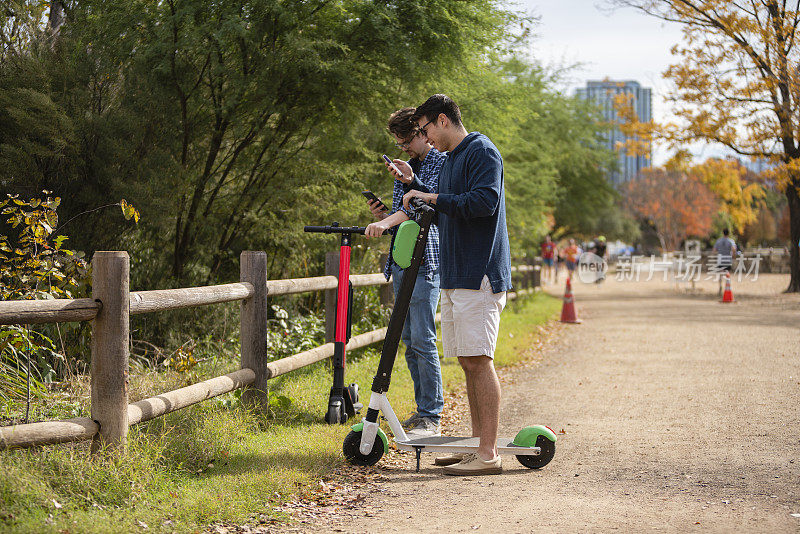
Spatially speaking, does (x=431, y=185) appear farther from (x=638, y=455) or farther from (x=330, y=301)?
(x=330, y=301)

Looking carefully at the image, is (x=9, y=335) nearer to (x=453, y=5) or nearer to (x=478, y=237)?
(x=478, y=237)

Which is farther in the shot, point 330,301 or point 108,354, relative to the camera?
point 330,301

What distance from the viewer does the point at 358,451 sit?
517 cm

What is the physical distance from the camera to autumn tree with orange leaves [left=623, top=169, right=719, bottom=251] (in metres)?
76.2

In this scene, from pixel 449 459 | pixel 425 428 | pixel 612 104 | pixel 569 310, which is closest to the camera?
pixel 449 459

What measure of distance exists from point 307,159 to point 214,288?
12.7 feet

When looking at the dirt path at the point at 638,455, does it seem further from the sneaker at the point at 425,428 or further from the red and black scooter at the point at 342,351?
the red and black scooter at the point at 342,351

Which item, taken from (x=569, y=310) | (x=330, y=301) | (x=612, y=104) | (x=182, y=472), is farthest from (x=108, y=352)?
(x=612, y=104)

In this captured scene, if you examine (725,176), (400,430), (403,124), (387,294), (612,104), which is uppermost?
(612,104)

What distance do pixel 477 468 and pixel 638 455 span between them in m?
1.25

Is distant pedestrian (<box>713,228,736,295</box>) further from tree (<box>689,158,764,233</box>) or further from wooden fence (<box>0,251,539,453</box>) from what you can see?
wooden fence (<box>0,251,539,453</box>)

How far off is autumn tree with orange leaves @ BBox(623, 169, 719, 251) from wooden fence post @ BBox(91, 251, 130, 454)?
74.8m

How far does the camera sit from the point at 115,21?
8156 millimetres

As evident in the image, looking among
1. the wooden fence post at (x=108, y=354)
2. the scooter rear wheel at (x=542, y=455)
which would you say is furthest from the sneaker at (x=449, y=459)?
the wooden fence post at (x=108, y=354)
